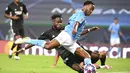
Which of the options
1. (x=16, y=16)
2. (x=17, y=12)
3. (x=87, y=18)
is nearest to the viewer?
(x=16, y=16)

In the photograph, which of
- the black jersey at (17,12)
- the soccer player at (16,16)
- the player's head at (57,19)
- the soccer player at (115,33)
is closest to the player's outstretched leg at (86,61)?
the player's head at (57,19)

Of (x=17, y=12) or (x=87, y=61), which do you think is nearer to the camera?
(x=87, y=61)

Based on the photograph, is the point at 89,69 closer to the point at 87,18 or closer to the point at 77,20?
the point at 77,20

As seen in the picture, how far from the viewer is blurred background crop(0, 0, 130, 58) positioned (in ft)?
80.7

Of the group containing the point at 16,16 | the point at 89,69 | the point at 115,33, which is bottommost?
the point at 89,69

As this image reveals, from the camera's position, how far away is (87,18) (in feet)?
81.3

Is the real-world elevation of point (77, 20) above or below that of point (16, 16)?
below

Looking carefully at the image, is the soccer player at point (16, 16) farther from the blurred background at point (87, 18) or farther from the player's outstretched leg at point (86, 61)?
the player's outstretched leg at point (86, 61)

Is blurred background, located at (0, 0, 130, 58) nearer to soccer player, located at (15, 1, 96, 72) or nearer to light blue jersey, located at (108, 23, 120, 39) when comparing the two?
light blue jersey, located at (108, 23, 120, 39)

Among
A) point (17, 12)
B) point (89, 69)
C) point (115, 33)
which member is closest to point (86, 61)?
point (89, 69)

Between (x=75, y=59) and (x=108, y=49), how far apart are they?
12.2 metres

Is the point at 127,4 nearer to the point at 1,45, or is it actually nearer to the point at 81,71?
the point at 1,45

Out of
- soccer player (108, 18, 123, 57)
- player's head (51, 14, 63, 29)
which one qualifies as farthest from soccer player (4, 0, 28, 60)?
soccer player (108, 18, 123, 57)

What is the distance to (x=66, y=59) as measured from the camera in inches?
467
